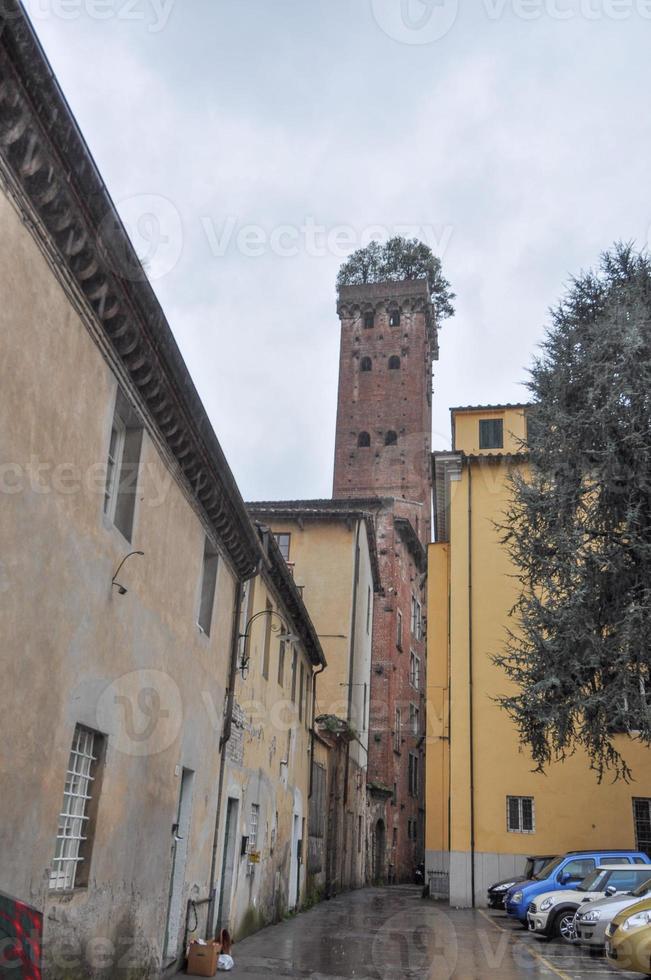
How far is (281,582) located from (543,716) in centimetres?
555

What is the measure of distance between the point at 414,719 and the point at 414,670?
3.29 m

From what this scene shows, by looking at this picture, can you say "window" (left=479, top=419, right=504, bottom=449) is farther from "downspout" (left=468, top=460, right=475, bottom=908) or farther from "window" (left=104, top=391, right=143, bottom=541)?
"window" (left=104, top=391, right=143, bottom=541)

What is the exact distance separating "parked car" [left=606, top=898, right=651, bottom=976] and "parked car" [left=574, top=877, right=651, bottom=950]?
224 cm

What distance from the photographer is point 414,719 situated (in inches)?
1783

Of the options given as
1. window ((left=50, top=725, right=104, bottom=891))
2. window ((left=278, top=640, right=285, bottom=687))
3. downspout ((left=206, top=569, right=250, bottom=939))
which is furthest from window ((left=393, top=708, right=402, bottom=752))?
window ((left=50, top=725, right=104, bottom=891))

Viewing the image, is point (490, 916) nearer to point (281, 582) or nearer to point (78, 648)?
point (281, 582)

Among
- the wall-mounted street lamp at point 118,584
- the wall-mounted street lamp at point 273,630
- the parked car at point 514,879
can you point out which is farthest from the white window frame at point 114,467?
the parked car at point 514,879

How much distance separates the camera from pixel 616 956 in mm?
10180

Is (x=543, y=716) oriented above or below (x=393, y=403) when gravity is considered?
below

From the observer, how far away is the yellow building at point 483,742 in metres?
22.3

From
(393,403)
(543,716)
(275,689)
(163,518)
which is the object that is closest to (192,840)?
(163,518)

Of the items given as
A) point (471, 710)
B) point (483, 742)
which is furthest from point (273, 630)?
point (483, 742)

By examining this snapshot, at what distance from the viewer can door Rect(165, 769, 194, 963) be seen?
1055cm

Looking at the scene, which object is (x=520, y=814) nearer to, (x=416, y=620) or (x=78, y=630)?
(x=78, y=630)
